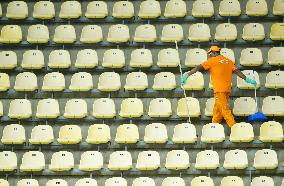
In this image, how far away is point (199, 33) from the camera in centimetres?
985

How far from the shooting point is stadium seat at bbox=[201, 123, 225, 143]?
28.6 feet

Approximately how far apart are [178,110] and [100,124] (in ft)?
3.59

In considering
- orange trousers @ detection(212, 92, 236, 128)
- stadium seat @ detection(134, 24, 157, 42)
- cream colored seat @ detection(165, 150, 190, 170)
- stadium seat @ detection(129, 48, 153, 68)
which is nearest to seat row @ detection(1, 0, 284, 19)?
stadium seat @ detection(134, 24, 157, 42)

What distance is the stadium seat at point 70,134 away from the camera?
29.2 ft

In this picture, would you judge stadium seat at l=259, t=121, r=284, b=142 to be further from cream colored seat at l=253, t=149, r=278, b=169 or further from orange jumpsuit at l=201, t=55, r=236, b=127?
orange jumpsuit at l=201, t=55, r=236, b=127

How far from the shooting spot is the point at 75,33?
1017 cm

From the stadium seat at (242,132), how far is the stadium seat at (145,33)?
2012 mm

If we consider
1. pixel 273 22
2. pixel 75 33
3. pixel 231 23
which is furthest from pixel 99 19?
pixel 273 22

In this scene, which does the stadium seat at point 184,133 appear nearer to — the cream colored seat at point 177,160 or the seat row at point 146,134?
the seat row at point 146,134

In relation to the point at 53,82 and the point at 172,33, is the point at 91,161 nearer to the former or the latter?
the point at 53,82

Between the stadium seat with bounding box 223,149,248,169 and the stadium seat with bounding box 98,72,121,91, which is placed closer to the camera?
the stadium seat with bounding box 223,149,248,169

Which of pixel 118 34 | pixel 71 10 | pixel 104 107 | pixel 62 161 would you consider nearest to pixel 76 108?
pixel 104 107

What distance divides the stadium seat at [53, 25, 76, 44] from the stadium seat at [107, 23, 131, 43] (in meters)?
0.55

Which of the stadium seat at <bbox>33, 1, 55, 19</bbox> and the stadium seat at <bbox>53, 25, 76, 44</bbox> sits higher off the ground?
the stadium seat at <bbox>33, 1, 55, 19</bbox>
